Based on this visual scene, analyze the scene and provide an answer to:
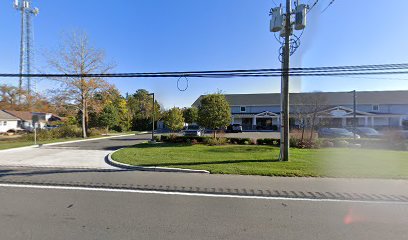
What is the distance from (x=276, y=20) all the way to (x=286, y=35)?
914mm

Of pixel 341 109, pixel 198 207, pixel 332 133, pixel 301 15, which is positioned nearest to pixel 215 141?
pixel 301 15

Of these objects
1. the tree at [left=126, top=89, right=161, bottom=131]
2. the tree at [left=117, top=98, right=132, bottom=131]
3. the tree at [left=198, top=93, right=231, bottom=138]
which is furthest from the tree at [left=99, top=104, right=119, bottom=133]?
the tree at [left=198, top=93, right=231, bottom=138]

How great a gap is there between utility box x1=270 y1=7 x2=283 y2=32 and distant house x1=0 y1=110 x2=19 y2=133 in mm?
49454

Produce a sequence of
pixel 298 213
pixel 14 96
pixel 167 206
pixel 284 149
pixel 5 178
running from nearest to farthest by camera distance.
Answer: pixel 298 213 < pixel 167 206 < pixel 5 178 < pixel 284 149 < pixel 14 96

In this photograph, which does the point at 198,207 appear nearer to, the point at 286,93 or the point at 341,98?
the point at 286,93

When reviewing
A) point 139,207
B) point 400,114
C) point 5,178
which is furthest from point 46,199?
point 400,114

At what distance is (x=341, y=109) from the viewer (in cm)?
4047

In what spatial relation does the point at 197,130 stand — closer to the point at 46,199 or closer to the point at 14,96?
the point at 46,199

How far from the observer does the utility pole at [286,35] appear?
10.6 metres

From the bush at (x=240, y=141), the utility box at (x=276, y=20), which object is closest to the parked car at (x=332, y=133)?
the bush at (x=240, y=141)

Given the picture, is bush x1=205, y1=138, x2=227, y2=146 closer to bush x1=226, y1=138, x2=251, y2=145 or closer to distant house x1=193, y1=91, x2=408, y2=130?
bush x1=226, y1=138, x2=251, y2=145

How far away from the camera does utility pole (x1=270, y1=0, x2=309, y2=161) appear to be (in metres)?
10.6

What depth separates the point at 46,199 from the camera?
5.97 metres

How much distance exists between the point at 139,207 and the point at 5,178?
575 cm
